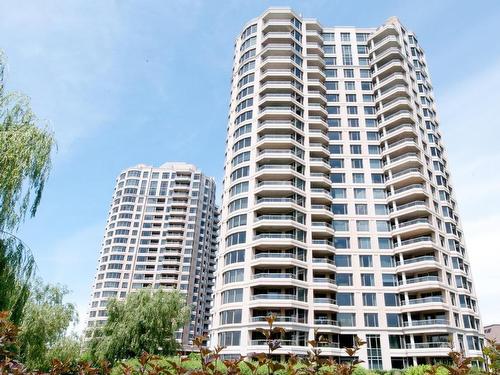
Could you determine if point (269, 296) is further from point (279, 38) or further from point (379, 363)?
point (279, 38)

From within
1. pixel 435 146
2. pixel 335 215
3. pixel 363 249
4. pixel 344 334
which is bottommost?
pixel 344 334

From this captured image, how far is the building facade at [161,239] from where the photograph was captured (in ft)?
351

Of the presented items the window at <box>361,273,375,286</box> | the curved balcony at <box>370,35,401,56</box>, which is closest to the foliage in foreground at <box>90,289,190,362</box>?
the window at <box>361,273,375,286</box>

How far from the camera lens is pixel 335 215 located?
54625 millimetres

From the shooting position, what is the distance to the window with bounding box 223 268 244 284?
156 feet

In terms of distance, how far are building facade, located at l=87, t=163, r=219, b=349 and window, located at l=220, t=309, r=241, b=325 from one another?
60.5 metres

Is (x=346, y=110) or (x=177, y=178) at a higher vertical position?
(x=177, y=178)

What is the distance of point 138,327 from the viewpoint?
128ft

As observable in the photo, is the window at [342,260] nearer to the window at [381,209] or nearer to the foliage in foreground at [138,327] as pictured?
the window at [381,209]

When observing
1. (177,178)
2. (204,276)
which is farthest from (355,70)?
(204,276)

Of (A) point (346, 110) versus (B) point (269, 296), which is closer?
(B) point (269, 296)

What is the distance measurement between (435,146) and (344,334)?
36.4m

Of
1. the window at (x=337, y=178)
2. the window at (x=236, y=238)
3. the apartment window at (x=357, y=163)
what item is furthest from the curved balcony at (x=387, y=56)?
the window at (x=236, y=238)

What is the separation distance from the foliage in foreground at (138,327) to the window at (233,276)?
7.58m
